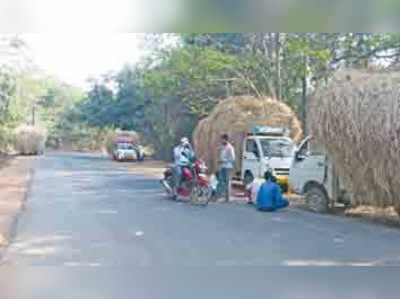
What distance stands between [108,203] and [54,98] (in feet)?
243

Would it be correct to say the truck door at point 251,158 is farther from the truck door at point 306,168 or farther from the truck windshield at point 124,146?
the truck windshield at point 124,146

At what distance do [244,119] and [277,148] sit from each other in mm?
2604

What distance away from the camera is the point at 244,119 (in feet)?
76.2

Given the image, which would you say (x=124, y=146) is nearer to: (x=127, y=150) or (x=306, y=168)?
(x=127, y=150)

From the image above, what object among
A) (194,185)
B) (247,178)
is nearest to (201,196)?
(194,185)

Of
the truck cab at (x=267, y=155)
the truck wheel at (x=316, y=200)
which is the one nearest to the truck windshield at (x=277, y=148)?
the truck cab at (x=267, y=155)

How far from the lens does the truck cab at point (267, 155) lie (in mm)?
20156

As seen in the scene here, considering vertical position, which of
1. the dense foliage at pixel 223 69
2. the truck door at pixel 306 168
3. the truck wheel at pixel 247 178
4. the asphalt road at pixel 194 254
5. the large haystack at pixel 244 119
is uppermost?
the dense foliage at pixel 223 69

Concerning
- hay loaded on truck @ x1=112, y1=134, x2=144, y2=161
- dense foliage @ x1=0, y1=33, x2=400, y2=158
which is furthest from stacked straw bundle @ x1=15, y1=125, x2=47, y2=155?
dense foliage @ x1=0, y1=33, x2=400, y2=158

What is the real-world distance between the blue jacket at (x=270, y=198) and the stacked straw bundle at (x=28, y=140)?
48.4m

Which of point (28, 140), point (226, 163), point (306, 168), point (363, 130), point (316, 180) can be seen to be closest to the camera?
point (363, 130)

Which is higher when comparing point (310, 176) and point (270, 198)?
point (310, 176)

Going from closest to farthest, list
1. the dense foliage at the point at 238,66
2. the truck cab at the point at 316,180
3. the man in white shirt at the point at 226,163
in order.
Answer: the truck cab at the point at 316,180
the man in white shirt at the point at 226,163
the dense foliage at the point at 238,66
